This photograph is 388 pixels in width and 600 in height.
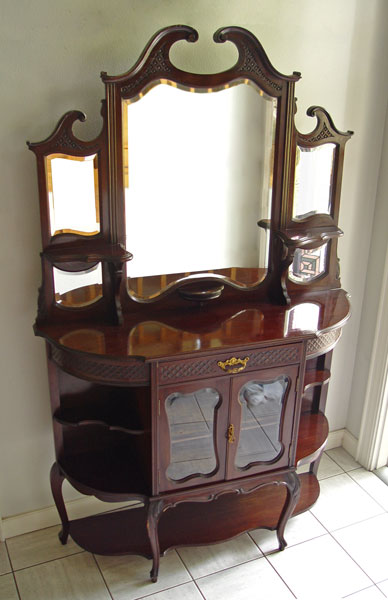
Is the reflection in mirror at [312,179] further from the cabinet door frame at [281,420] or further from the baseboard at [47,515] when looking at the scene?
the baseboard at [47,515]

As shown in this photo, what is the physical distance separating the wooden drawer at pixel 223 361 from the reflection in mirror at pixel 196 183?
353 millimetres

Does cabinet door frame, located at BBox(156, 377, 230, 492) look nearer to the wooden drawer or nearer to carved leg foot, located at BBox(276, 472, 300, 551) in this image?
the wooden drawer

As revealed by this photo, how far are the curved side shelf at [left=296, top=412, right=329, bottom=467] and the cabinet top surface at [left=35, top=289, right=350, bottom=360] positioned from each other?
19.8 inches

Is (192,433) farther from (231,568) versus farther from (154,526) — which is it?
(231,568)

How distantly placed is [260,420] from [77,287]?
0.77m

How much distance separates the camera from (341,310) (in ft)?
7.02

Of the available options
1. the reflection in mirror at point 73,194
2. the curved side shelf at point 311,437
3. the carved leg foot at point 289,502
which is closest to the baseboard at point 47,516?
the carved leg foot at point 289,502

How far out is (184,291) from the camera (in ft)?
6.84

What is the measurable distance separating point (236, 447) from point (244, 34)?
136 cm

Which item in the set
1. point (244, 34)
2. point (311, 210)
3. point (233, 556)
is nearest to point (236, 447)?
point (233, 556)

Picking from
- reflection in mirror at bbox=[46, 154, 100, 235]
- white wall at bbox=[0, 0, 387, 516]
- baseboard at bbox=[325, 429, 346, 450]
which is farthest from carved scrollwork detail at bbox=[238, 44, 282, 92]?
baseboard at bbox=[325, 429, 346, 450]

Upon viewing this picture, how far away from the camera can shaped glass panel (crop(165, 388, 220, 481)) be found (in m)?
1.90

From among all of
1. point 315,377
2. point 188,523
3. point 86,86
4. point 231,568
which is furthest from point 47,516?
point 86,86

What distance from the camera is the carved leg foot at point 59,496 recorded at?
7.03 feet
